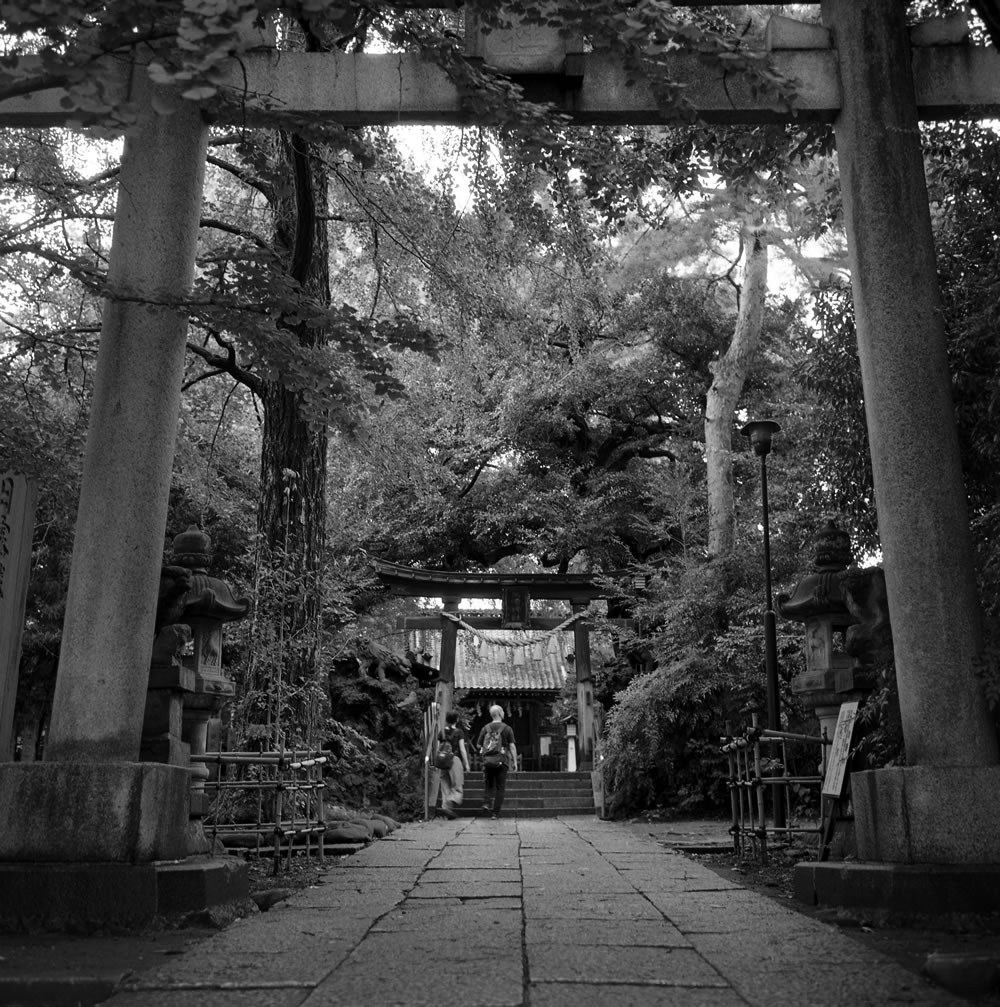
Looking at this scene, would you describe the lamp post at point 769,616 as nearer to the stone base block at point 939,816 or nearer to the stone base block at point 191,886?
the stone base block at point 939,816

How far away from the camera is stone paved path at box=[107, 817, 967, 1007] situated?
3092mm

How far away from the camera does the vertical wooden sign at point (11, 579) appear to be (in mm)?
4941

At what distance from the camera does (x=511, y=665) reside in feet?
88.0

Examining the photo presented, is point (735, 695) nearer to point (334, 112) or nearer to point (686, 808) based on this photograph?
point (686, 808)

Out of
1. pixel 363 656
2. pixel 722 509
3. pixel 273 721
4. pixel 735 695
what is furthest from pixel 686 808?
pixel 273 721

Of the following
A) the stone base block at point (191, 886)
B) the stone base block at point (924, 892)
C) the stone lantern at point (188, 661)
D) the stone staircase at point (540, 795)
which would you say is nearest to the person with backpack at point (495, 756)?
the stone staircase at point (540, 795)

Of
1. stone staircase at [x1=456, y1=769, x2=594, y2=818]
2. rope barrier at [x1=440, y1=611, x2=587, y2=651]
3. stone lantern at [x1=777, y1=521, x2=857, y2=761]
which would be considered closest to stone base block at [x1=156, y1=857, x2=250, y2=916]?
stone lantern at [x1=777, y1=521, x2=857, y2=761]

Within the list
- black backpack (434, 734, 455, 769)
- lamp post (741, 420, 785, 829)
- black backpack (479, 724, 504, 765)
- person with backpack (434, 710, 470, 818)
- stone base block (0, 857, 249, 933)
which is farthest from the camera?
person with backpack (434, 710, 470, 818)

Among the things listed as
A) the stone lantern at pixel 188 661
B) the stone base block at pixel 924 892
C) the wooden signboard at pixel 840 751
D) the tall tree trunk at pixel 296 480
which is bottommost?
the stone base block at pixel 924 892

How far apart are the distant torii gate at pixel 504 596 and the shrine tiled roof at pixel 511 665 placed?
164 inches

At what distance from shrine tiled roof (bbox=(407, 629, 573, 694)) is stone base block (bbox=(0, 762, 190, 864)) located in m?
20.1

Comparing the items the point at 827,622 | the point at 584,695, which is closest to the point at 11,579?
the point at 827,622

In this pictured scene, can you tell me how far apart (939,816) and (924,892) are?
1.24 ft

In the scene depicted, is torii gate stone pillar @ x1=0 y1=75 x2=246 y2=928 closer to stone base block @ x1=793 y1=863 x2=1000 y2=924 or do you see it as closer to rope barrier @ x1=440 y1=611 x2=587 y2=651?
stone base block @ x1=793 y1=863 x2=1000 y2=924
